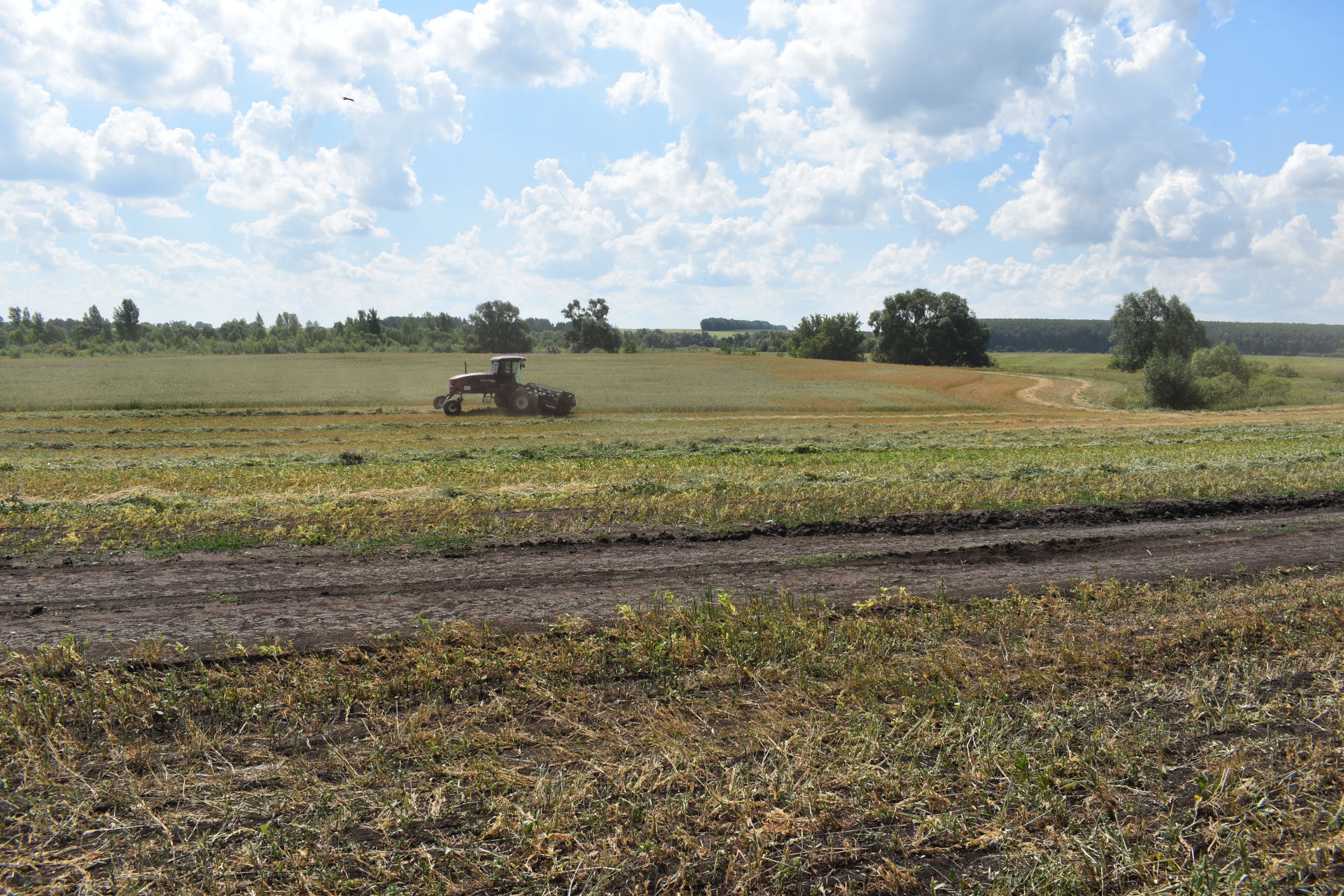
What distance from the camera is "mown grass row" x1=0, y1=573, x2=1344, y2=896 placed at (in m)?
3.82

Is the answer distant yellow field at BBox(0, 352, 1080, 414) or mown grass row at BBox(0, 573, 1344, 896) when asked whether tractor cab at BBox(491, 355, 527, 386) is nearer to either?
distant yellow field at BBox(0, 352, 1080, 414)

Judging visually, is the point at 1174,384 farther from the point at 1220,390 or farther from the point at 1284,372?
the point at 1284,372

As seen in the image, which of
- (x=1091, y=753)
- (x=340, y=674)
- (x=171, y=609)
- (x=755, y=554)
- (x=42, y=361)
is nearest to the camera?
(x=1091, y=753)

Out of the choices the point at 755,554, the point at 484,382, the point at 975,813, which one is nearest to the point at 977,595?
the point at 755,554

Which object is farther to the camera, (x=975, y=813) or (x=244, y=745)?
(x=244, y=745)

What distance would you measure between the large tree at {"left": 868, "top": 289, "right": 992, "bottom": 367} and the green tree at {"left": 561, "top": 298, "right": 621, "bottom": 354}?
36.0m

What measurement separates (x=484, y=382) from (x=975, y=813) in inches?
1380

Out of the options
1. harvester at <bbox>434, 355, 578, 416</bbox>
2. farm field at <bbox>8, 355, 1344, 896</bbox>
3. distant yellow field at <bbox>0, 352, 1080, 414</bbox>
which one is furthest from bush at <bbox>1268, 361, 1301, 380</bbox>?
farm field at <bbox>8, 355, 1344, 896</bbox>

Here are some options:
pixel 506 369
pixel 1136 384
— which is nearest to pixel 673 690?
pixel 506 369

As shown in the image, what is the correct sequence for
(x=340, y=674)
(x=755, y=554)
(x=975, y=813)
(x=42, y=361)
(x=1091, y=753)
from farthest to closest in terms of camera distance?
1. (x=42, y=361)
2. (x=755, y=554)
3. (x=340, y=674)
4. (x=1091, y=753)
5. (x=975, y=813)

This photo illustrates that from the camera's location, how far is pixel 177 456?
75.7 ft

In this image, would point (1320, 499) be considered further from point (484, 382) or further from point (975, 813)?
point (484, 382)

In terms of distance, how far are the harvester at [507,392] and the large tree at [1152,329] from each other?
6332 centimetres

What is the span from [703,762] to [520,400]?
111 feet
